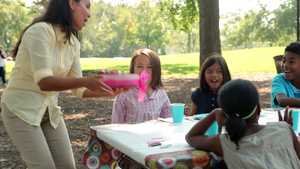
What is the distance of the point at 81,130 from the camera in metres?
5.93

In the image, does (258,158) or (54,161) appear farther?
(54,161)

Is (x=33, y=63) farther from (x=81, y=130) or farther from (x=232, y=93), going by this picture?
(x=81, y=130)

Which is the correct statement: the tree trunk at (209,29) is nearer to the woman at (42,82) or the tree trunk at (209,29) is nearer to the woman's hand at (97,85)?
the woman at (42,82)

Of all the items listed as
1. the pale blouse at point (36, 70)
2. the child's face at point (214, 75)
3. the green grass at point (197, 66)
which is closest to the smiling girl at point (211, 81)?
the child's face at point (214, 75)

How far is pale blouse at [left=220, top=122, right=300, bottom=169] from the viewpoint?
1649mm

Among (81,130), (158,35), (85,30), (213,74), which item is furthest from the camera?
(85,30)

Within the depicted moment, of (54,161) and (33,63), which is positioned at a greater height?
(33,63)

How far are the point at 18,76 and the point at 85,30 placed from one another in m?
66.3

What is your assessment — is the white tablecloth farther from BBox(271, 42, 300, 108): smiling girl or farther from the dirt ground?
the dirt ground

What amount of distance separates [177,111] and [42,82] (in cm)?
100

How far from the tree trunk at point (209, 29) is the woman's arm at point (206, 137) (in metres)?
5.73

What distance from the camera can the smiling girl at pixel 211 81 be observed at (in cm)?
329

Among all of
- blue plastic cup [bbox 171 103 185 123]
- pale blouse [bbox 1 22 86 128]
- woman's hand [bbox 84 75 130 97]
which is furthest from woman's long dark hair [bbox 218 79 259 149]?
pale blouse [bbox 1 22 86 128]

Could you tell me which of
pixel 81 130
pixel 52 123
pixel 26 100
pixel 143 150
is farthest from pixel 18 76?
pixel 81 130
